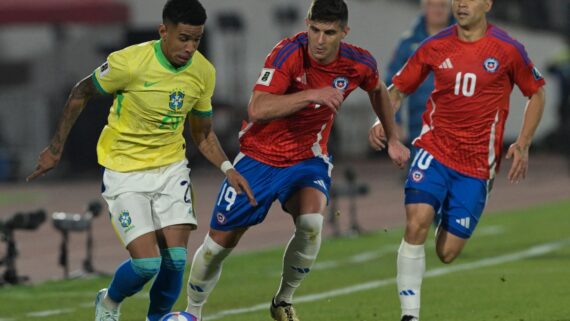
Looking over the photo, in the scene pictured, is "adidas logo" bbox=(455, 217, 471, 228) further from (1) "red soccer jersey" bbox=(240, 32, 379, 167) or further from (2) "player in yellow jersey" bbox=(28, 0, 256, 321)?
(2) "player in yellow jersey" bbox=(28, 0, 256, 321)

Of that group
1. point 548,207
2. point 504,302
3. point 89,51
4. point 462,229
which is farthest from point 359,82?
point 89,51

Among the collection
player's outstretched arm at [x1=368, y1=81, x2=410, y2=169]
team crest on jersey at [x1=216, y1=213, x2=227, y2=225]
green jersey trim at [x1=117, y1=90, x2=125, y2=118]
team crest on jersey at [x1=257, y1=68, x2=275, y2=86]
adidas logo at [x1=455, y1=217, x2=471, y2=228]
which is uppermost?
team crest on jersey at [x1=257, y1=68, x2=275, y2=86]

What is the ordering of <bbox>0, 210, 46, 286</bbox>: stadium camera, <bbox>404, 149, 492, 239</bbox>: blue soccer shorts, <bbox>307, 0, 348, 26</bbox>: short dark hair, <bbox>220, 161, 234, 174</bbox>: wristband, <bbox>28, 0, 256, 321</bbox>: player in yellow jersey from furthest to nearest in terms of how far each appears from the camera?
<bbox>0, 210, 46, 286</bbox>: stadium camera, <bbox>404, 149, 492, 239</bbox>: blue soccer shorts, <bbox>220, 161, 234, 174</bbox>: wristband, <bbox>307, 0, 348, 26</bbox>: short dark hair, <bbox>28, 0, 256, 321</bbox>: player in yellow jersey

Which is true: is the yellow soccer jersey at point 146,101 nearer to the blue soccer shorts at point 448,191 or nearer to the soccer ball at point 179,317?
the soccer ball at point 179,317

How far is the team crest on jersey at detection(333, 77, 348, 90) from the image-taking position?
10398 millimetres

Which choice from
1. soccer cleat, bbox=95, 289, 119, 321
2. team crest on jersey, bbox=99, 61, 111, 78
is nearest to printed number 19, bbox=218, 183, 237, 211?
soccer cleat, bbox=95, 289, 119, 321

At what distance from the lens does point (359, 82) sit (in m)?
10.5

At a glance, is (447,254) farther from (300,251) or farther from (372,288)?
(372,288)

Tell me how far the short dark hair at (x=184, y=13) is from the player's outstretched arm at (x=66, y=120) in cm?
69

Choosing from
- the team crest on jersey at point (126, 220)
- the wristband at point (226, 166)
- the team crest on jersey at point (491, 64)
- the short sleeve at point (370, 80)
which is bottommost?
the team crest on jersey at point (126, 220)

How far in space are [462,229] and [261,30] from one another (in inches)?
1388

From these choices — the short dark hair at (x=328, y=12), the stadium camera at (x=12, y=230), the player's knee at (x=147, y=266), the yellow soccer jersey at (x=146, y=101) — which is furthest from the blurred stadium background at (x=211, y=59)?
the player's knee at (x=147, y=266)

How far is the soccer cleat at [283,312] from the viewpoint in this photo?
1099cm

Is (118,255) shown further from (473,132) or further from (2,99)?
(2,99)
